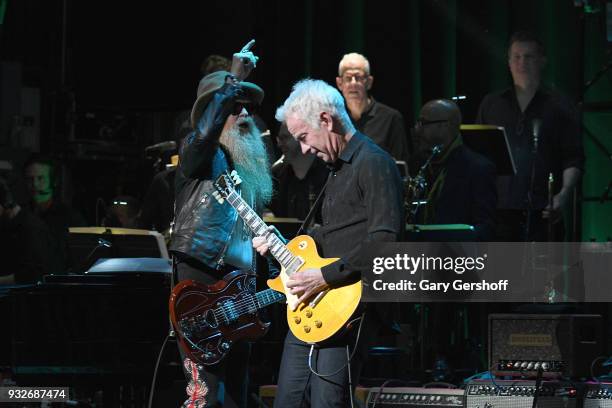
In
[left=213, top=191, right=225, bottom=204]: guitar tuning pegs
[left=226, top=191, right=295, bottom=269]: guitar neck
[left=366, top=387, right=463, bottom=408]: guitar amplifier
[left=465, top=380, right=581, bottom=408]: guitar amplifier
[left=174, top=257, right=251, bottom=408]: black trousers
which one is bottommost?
[left=366, top=387, right=463, bottom=408]: guitar amplifier

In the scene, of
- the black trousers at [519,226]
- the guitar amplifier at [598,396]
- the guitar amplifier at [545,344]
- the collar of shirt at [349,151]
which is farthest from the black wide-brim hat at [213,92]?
the black trousers at [519,226]

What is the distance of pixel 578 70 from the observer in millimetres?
9086

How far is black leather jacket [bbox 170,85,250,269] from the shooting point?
5.31 meters

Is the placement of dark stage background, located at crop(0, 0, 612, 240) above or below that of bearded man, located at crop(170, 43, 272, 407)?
above

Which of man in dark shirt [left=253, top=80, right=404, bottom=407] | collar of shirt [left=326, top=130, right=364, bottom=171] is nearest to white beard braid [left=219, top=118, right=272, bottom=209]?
man in dark shirt [left=253, top=80, right=404, bottom=407]

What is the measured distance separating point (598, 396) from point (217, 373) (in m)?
1.77

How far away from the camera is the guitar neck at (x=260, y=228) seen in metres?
4.88

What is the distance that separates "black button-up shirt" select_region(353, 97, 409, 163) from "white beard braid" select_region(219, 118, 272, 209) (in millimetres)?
→ 2509

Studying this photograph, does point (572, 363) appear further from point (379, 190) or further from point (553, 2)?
point (553, 2)

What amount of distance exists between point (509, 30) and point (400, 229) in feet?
16.0

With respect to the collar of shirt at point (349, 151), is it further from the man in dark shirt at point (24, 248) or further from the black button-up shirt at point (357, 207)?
the man in dark shirt at point (24, 248)

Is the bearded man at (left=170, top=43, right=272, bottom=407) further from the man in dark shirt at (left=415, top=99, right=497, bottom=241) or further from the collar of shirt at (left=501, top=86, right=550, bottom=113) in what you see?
the collar of shirt at (left=501, top=86, right=550, bottom=113)

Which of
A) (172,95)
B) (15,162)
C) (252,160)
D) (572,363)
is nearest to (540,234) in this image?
(572,363)

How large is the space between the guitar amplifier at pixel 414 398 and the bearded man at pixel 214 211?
799mm
